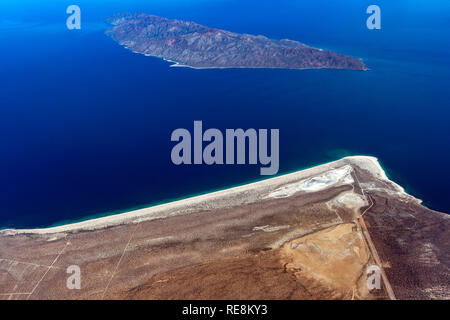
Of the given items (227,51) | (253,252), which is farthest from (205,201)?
(227,51)

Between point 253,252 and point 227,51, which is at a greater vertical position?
point 227,51

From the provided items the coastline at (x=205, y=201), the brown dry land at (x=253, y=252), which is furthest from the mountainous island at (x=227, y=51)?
the brown dry land at (x=253, y=252)

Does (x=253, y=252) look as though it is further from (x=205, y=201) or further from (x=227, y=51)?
(x=227, y=51)

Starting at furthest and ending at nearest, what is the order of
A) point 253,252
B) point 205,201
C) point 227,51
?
point 227,51 < point 205,201 < point 253,252

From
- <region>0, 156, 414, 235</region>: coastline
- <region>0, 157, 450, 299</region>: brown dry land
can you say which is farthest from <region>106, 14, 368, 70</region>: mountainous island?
<region>0, 157, 450, 299</region>: brown dry land

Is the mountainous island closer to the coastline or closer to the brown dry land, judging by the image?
the coastline

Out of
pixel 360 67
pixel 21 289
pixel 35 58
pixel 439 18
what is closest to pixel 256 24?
pixel 360 67

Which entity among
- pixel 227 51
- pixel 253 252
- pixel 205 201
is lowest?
pixel 253 252
